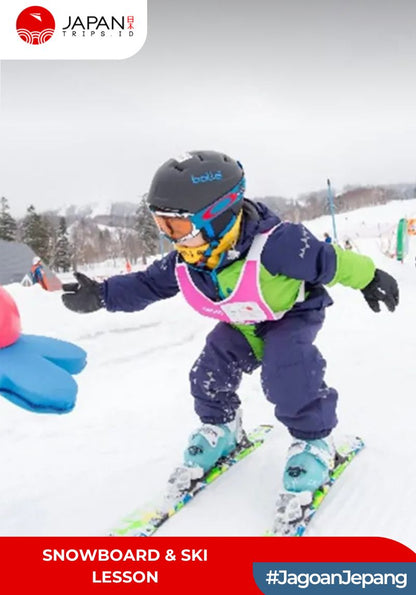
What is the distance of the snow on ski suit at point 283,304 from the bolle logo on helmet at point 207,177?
0.62 ft

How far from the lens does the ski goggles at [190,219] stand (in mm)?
1633

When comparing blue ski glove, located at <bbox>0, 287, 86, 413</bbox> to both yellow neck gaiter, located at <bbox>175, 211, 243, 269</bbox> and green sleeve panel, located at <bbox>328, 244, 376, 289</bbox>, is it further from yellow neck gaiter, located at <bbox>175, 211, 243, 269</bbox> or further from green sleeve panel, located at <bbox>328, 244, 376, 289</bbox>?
green sleeve panel, located at <bbox>328, 244, 376, 289</bbox>

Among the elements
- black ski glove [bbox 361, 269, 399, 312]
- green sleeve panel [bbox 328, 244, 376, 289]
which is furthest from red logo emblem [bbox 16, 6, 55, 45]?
black ski glove [bbox 361, 269, 399, 312]

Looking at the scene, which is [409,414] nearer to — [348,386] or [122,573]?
[348,386]

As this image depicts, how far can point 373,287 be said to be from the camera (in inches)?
71.8

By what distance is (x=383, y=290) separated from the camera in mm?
1814

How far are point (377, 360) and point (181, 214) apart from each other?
6.31 feet

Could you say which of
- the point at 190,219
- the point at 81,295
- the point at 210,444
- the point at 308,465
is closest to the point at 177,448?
the point at 210,444

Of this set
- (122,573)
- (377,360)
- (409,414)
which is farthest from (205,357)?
(377,360)

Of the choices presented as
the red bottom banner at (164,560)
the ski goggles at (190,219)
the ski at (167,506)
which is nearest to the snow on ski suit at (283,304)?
the ski goggles at (190,219)

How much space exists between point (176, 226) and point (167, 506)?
91 cm

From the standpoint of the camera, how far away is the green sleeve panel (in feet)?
5.78

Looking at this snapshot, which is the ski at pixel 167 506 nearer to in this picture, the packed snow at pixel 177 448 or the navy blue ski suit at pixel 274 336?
the packed snow at pixel 177 448

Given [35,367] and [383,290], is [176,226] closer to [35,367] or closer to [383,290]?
[35,367]
